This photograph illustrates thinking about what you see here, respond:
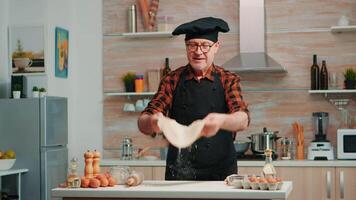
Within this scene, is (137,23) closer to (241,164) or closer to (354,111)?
(241,164)

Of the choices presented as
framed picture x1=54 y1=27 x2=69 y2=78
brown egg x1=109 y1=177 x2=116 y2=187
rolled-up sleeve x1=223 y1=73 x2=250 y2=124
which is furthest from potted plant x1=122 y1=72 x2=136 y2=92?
brown egg x1=109 y1=177 x2=116 y2=187

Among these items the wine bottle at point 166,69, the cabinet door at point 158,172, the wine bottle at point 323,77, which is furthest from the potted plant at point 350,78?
the cabinet door at point 158,172

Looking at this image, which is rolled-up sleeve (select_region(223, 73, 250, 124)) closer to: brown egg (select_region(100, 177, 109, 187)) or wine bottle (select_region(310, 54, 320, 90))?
brown egg (select_region(100, 177, 109, 187))

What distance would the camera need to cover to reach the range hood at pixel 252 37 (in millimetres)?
6066

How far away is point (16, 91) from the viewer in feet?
19.4

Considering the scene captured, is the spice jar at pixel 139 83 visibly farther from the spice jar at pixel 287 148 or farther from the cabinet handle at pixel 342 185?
the cabinet handle at pixel 342 185

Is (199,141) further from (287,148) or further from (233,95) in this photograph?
(287,148)

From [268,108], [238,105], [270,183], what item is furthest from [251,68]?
[270,183]

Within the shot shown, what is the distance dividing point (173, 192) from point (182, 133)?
0.25 metres

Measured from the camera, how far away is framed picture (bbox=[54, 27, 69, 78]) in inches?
248

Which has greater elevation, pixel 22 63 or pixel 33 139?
pixel 22 63

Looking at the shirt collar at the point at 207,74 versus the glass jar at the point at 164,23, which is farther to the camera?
the glass jar at the point at 164,23

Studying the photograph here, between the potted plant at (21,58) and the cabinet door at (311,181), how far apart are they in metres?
2.39

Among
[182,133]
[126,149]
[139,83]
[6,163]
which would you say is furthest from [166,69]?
[182,133]
